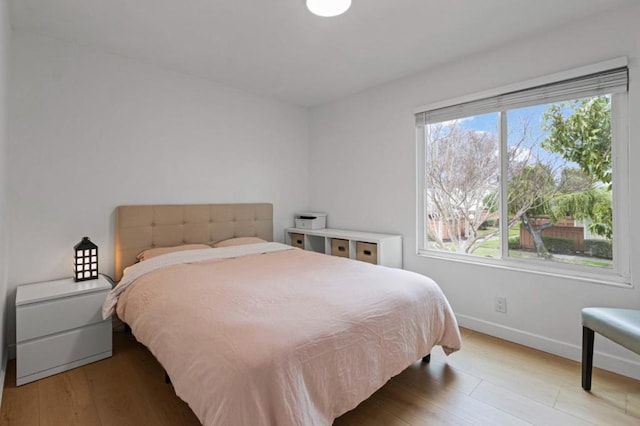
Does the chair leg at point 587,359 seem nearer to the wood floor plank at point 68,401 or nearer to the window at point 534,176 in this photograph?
the window at point 534,176

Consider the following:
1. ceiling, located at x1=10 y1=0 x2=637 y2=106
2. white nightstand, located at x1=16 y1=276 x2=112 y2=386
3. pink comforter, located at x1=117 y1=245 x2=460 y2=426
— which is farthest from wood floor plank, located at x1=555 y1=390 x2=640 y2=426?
white nightstand, located at x1=16 y1=276 x2=112 y2=386

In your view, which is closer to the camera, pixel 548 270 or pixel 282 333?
pixel 282 333

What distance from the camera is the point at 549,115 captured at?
233 centimetres

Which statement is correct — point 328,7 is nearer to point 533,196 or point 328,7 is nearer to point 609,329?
point 533,196

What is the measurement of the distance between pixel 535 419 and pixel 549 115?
2078 millimetres

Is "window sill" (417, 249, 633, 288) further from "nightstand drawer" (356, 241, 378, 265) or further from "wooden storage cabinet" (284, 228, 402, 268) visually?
"nightstand drawer" (356, 241, 378, 265)

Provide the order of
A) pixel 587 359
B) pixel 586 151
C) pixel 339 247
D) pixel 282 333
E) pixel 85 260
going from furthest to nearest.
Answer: pixel 339 247, pixel 85 260, pixel 586 151, pixel 587 359, pixel 282 333

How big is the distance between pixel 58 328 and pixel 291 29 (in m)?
2.61

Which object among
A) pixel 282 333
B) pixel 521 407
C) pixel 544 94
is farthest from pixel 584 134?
pixel 282 333

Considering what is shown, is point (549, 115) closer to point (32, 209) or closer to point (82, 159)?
point (82, 159)

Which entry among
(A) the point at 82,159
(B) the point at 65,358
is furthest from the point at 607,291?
(A) the point at 82,159

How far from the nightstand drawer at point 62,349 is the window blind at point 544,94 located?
3222 millimetres

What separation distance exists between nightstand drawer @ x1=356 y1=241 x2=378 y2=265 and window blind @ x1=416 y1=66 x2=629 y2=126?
1312 millimetres

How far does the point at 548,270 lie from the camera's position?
2.32 meters
